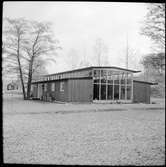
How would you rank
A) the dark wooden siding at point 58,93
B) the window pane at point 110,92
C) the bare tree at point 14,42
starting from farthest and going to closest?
1. the bare tree at point 14,42
2. the window pane at point 110,92
3. the dark wooden siding at point 58,93

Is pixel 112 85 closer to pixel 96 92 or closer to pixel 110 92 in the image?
pixel 110 92

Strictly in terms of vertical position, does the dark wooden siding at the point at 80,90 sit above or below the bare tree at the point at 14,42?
below

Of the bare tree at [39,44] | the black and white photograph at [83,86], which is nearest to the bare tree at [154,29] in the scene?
the black and white photograph at [83,86]

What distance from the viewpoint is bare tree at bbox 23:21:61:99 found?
21045 millimetres

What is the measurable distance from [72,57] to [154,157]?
93.3ft

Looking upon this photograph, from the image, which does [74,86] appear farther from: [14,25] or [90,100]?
[14,25]

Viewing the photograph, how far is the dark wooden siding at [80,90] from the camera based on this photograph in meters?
16.0

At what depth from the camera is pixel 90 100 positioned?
640 inches

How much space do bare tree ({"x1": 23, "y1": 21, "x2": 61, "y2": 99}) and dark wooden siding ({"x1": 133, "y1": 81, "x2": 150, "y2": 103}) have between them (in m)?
9.21

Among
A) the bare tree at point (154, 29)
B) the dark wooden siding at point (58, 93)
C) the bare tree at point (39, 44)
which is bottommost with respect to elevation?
the dark wooden siding at point (58, 93)

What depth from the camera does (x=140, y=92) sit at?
61.9ft

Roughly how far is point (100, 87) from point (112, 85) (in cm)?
116

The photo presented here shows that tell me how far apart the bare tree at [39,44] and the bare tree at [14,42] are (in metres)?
0.72

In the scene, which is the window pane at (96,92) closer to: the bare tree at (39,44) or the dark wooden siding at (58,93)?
the dark wooden siding at (58,93)
